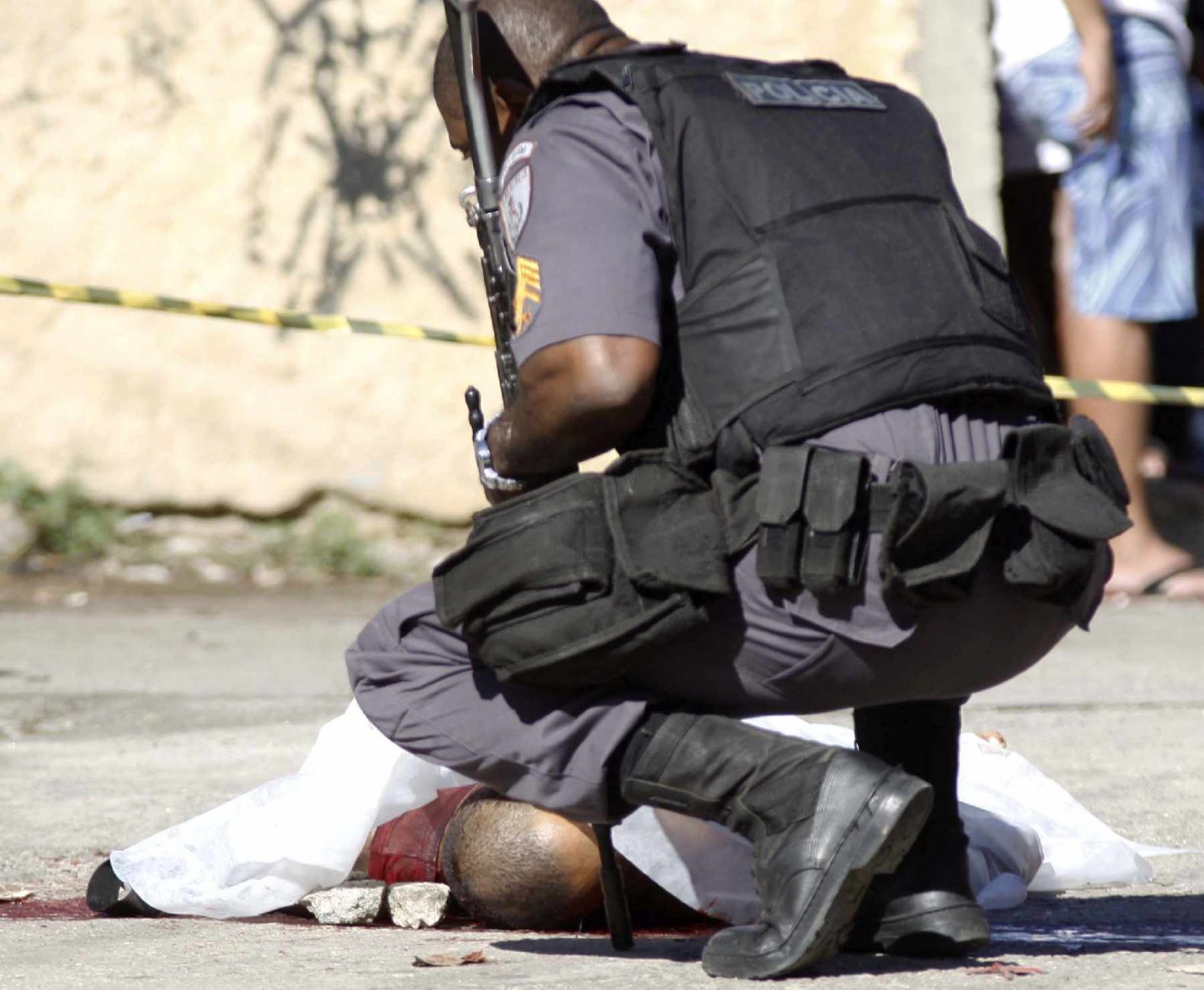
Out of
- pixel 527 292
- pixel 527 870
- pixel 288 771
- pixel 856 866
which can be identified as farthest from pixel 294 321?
pixel 856 866

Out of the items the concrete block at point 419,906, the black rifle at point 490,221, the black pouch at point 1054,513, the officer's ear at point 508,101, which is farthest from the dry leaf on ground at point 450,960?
the officer's ear at point 508,101

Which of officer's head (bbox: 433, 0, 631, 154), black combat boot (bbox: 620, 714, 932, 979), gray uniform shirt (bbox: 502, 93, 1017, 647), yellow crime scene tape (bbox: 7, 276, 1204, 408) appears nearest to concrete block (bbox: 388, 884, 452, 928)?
black combat boot (bbox: 620, 714, 932, 979)

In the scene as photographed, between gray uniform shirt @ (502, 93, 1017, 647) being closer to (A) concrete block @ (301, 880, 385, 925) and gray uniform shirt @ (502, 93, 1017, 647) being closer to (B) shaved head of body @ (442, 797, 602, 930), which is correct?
(B) shaved head of body @ (442, 797, 602, 930)

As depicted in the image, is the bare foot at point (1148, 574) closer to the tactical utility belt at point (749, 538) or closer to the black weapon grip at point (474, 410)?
the black weapon grip at point (474, 410)

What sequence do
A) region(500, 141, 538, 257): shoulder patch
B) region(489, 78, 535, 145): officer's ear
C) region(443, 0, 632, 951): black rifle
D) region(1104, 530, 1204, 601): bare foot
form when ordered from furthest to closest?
region(1104, 530, 1204, 601): bare foot, region(489, 78, 535, 145): officer's ear, region(443, 0, 632, 951): black rifle, region(500, 141, 538, 257): shoulder patch

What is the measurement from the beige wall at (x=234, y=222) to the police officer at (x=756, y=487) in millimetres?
3912

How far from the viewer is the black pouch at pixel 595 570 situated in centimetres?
217

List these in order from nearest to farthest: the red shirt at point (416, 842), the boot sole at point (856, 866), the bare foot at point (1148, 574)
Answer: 1. the boot sole at point (856, 866)
2. the red shirt at point (416, 842)
3. the bare foot at point (1148, 574)

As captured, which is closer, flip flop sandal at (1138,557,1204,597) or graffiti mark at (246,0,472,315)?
flip flop sandal at (1138,557,1204,597)

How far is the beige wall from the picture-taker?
6.14 metres

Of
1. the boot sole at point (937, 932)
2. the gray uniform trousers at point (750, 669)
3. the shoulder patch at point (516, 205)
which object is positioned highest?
the shoulder patch at point (516, 205)

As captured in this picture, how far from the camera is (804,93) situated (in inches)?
92.8

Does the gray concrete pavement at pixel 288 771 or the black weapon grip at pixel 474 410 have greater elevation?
the black weapon grip at pixel 474 410

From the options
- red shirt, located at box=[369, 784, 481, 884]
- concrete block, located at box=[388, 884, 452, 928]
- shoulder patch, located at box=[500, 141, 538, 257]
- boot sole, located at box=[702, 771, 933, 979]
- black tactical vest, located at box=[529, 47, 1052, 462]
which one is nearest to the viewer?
boot sole, located at box=[702, 771, 933, 979]
